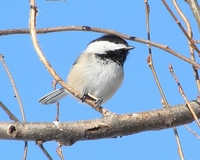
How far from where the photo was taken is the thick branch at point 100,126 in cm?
119

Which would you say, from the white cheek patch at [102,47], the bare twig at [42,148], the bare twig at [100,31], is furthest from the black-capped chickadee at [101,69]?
the bare twig at [42,148]

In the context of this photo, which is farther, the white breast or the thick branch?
the white breast

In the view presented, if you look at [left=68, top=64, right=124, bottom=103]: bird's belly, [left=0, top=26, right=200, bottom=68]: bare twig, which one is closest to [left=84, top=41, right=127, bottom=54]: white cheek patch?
[left=68, top=64, right=124, bottom=103]: bird's belly

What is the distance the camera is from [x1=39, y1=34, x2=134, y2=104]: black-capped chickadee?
2.85 m

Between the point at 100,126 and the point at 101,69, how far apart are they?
1.63 metres

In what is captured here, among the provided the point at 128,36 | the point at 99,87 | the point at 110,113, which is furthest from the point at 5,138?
the point at 99,87

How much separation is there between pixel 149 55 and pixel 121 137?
31cm

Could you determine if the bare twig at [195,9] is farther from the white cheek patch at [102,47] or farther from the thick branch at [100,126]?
the white cheek patch at [102,47]

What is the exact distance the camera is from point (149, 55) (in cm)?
130

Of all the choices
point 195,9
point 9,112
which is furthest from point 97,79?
point 195,9

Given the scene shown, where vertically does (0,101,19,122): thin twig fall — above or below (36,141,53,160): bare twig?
above

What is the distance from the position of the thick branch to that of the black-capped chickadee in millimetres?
1482

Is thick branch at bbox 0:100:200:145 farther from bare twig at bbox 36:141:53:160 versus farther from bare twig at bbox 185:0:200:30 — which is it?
bare twig at bbox 185:0:200:30

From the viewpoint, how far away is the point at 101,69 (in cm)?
285
